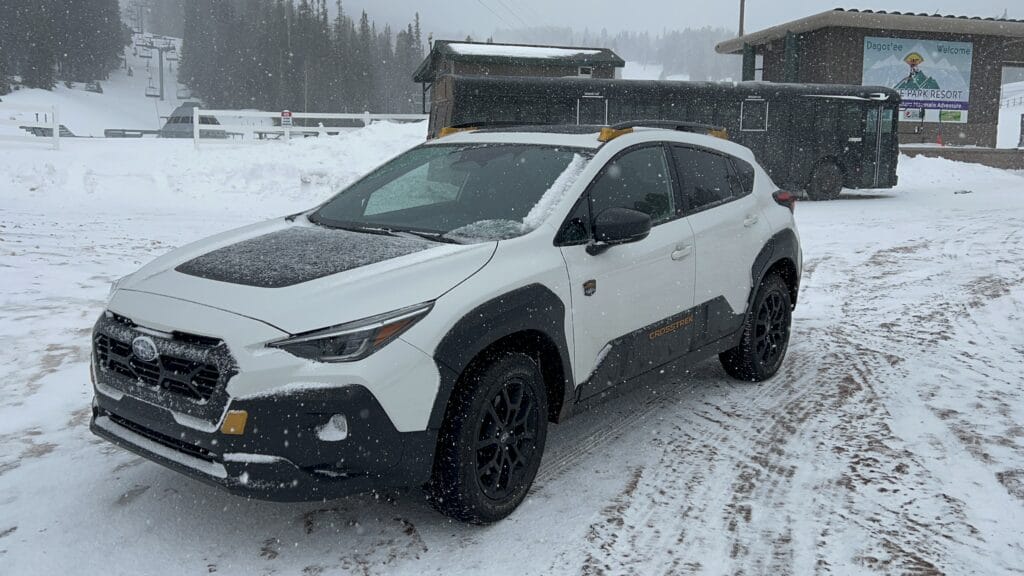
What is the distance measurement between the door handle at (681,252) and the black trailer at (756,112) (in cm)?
1398

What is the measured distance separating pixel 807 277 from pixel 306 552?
7956 millimetres

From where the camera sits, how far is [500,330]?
3426 millimetres

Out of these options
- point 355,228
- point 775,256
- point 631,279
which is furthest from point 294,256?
point 775,256

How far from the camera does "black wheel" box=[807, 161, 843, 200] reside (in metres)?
21.0

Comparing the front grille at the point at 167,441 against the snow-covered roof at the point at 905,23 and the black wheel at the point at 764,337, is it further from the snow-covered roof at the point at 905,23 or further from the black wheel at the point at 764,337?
the snow-covered roof at the point at 905,23

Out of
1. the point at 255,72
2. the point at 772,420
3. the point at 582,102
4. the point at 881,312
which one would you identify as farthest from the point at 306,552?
the point at 255,72

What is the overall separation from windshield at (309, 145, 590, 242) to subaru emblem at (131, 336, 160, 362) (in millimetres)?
1300

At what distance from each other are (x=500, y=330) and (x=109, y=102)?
112 metres

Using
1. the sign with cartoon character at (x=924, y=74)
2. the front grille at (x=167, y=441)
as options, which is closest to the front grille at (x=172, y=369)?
the front grille at (x=167, y=441)

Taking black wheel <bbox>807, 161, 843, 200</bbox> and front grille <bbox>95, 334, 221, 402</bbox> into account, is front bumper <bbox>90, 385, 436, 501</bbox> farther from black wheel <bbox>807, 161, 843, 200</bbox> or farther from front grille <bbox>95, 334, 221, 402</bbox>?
black wheel <bbox>807, 161, 843, 200</bbox>

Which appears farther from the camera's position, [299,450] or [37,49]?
[37,49]

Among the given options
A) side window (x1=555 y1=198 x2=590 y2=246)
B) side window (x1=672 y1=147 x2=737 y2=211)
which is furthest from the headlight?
side window (x1=672 y1=147 x2=737 y2=211)

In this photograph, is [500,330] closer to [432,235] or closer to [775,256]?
[432,235]

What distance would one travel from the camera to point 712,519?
365cm
